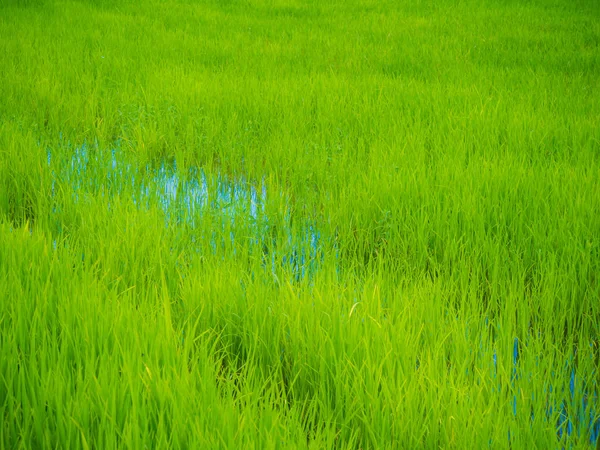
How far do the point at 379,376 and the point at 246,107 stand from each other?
2822 millimetres

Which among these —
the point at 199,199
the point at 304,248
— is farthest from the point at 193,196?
the point at 304,248

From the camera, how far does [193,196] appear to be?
260 centimetres

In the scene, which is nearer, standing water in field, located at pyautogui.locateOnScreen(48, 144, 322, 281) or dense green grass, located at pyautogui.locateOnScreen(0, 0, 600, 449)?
dense green grass, located at pyautogui.locateOnScreen(0, 0, 600, 449)

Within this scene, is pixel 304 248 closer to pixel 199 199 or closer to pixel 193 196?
pixel 199 199

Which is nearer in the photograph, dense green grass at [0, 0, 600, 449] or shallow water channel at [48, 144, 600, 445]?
dense green grass at [0, 0, 600, 449]

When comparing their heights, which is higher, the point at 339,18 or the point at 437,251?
the point at 339,18

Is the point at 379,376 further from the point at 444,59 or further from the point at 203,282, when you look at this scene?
the point at 444,59

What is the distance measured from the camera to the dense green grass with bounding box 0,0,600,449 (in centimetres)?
111

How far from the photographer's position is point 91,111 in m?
3.62

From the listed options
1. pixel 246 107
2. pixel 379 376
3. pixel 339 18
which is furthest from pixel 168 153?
pixel 339 18

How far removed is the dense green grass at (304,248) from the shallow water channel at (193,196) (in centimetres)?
3

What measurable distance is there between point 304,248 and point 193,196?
2.52 ft

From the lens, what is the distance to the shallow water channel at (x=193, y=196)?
2.09 m

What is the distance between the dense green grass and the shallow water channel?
A: 0.08 ft
